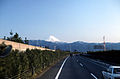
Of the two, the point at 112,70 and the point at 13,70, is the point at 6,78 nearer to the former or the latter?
the point at 13,70

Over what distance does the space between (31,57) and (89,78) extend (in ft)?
20.3

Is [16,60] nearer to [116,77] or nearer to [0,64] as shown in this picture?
[0,64]

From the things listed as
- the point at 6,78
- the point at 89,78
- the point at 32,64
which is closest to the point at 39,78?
the point at 32,64

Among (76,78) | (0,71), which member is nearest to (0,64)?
(0,71)

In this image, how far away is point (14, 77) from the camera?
11438 mm

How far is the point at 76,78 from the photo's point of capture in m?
16.1

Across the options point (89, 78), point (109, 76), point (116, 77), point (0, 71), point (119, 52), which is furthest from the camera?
point (119, 52)

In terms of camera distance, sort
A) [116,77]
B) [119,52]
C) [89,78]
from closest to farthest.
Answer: [116,77] < [89,78] < [119,52]

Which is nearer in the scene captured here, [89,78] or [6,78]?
[6,78]

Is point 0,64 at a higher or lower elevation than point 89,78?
higher

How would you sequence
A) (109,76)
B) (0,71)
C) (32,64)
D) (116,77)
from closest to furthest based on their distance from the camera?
(0,71) → (116,77) → (109,76) → (32,64)

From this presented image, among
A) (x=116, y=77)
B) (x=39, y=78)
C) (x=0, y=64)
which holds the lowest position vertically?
(x=39, y=78)

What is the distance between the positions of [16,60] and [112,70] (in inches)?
260

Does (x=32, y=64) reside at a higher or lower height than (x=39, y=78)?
higher
